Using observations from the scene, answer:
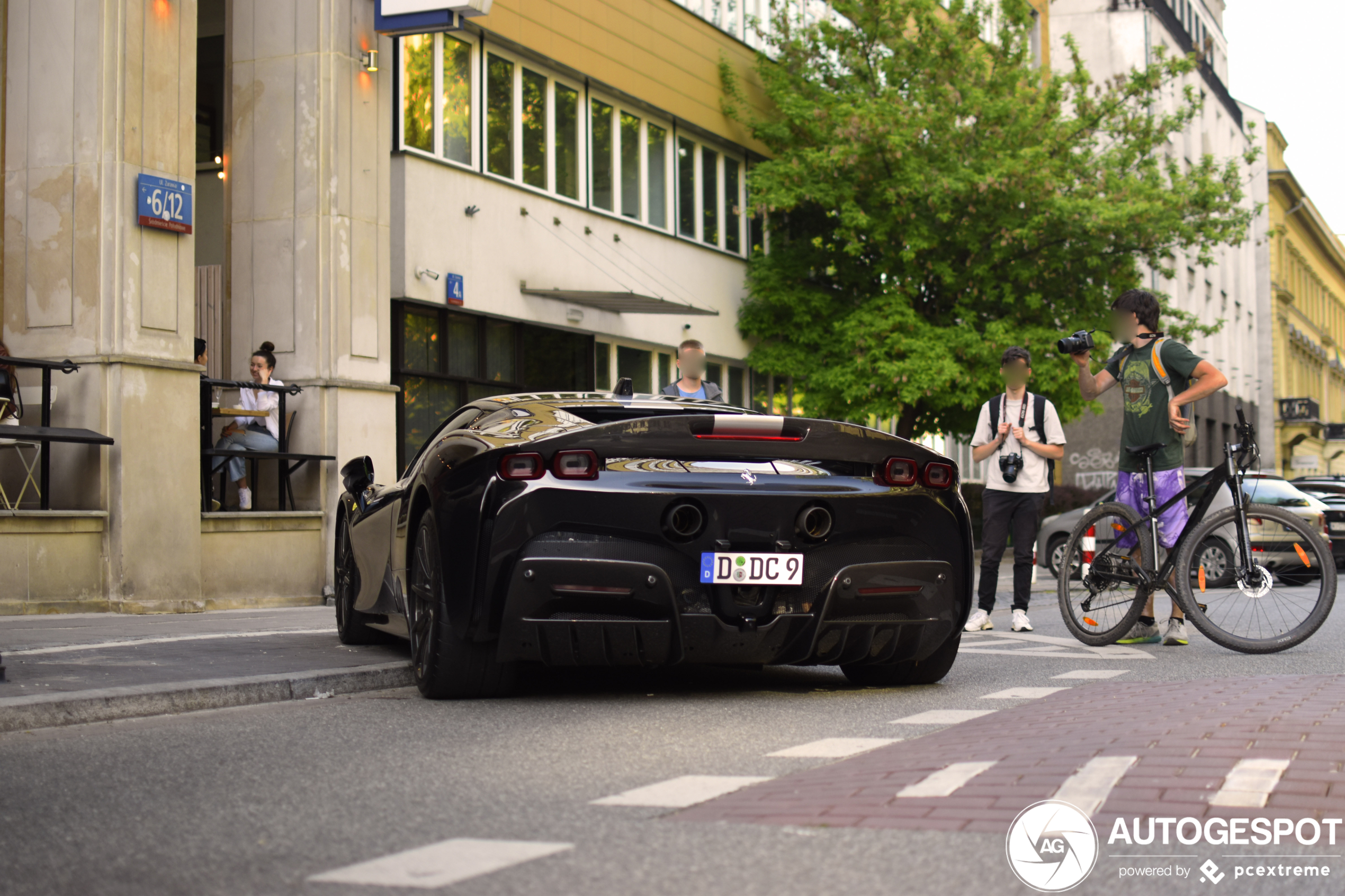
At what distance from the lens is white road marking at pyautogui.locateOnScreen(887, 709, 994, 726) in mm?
5809

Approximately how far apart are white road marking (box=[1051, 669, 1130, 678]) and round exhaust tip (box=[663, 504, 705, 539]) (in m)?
2.37

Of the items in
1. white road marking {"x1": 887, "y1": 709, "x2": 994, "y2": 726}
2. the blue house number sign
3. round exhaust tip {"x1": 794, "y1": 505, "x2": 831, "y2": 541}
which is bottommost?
white road marking {"x1": 887, "y1": 709, "x2": 994, "y2": 726}

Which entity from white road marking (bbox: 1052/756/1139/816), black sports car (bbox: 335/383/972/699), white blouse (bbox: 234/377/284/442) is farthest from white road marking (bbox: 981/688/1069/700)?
white blouse (bbox: 234/377/284/442)

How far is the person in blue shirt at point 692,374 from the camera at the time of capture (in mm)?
10734

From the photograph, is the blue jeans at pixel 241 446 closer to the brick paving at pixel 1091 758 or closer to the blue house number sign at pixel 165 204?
the blue house number sign at pixel 165 204

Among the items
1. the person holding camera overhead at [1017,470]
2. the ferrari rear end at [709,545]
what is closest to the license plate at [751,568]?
the ferrari rear end at [709,545]

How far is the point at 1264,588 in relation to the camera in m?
8.34

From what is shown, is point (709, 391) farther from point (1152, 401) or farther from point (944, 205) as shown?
point (944, 205)

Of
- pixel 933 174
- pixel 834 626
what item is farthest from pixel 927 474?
pixel 933 174

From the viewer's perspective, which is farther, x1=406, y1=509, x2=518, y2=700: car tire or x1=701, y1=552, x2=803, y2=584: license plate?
x1=406, y1=509, x2=518, y2=700: car tire

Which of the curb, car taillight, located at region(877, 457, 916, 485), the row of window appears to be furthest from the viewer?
the row of window

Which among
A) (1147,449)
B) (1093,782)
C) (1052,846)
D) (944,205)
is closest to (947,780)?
(1093,782)

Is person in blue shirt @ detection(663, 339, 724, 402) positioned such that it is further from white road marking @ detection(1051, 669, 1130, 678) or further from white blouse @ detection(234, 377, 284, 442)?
white blouse @ detection(234, 377, 284, 442)

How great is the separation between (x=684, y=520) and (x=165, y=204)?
8.03 m
